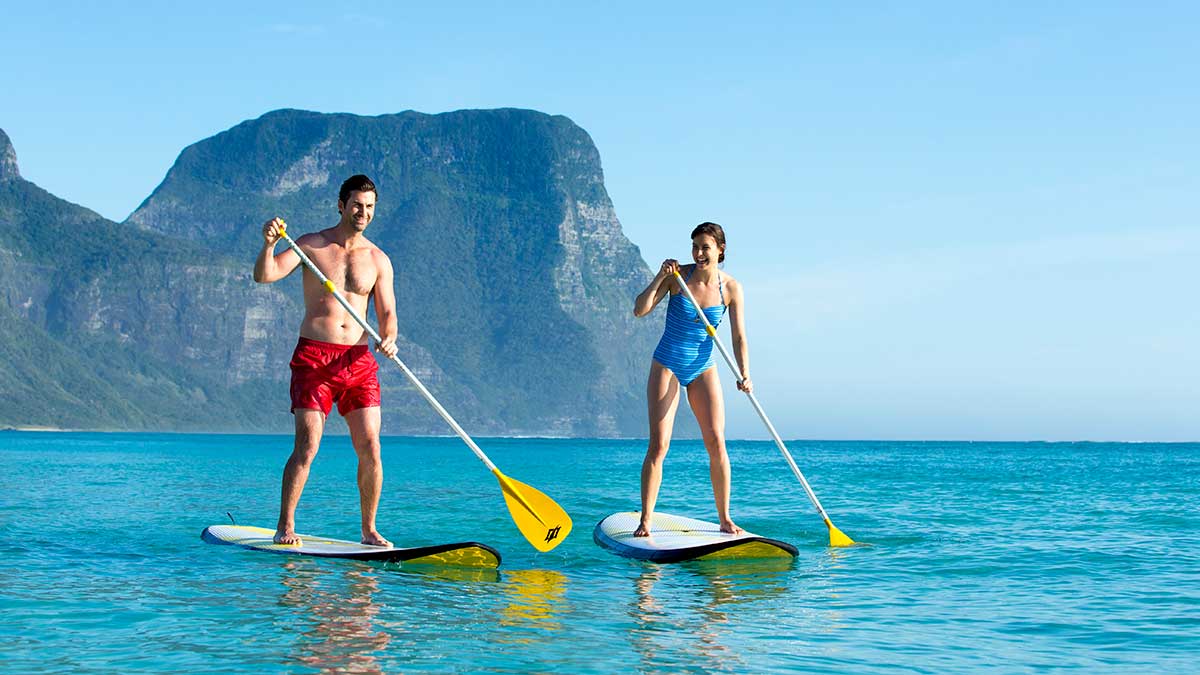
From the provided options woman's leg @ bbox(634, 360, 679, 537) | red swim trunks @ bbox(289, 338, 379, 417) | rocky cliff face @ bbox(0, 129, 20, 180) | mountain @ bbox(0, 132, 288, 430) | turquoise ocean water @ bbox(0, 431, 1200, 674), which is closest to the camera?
turquoise ocean water @ bbox(0, 431, 1200, 674)

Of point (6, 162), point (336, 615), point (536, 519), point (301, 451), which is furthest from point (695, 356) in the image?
point (6, 162)

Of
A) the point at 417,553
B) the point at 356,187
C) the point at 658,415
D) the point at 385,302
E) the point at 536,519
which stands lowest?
the point at 417,553

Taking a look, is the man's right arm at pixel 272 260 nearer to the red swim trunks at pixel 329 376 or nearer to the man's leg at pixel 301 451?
the red swim trunks at pixel 329 376

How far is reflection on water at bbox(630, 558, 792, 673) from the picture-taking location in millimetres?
6777

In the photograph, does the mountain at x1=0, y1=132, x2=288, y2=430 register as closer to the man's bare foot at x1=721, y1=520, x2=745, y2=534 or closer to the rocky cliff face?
the rocky cliff face

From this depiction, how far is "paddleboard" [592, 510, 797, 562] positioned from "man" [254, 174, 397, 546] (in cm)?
245

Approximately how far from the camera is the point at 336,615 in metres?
7.74

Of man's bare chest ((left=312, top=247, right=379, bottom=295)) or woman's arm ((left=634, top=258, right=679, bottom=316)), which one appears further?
woman's arm ((left=634, top=258, right=679, bottom=316))

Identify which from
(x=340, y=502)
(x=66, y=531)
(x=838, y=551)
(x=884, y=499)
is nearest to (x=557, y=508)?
(x=838, y=551)

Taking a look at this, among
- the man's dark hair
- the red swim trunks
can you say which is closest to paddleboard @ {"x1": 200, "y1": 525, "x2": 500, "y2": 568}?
the red swim trunks

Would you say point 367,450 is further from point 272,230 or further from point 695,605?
point 695,605

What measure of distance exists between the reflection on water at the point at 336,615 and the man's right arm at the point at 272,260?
228 cm

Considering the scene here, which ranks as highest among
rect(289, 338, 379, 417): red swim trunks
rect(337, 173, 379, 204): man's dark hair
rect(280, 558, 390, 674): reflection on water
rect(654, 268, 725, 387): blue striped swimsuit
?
rect(337, 173, 379, 204): man's dark hair

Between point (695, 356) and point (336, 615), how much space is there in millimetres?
4502
